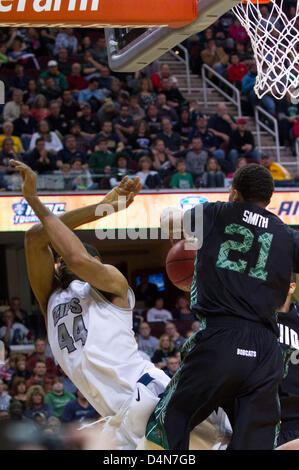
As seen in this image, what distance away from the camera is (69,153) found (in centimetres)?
1202

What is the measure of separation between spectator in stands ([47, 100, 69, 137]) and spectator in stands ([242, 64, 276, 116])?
3677mm

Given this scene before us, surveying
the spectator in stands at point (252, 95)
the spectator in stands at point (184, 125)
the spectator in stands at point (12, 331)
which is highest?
the spectator in stands at point (252, 95)

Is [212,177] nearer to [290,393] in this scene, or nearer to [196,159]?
[196,159]

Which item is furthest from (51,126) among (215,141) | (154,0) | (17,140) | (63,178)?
(154,0)

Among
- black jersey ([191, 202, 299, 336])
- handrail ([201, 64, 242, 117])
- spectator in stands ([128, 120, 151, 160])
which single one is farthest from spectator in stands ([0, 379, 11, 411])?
handrail ([201, 64, 242, 117])

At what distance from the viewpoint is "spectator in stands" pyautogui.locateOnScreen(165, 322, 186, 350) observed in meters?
10.9

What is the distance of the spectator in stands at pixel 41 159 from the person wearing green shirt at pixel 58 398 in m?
3.35

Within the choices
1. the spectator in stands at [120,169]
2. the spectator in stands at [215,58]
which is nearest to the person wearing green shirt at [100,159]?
the spectator in stands at [120,169]

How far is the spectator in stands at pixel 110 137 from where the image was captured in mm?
12414

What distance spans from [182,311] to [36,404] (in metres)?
3.49

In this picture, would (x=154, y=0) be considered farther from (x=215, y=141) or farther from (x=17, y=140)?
(x=215, y=141)

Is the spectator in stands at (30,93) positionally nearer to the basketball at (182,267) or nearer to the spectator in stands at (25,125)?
the spectator in stands at (25,125)

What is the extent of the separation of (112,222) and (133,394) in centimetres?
792

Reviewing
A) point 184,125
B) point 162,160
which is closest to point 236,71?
point 184,125
